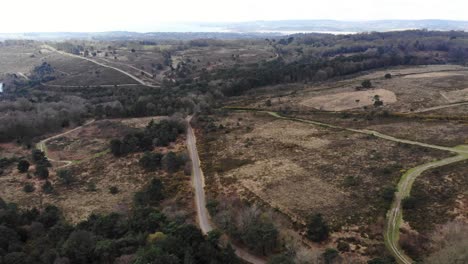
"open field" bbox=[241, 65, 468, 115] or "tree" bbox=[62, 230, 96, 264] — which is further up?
"open field" bbox=[241, 65, 468, 115]

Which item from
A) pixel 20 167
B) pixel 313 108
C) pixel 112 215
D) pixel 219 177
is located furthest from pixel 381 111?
pixel 20 167

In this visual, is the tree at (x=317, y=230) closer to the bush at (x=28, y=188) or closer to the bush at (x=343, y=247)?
the bush at (x=343, y=247)

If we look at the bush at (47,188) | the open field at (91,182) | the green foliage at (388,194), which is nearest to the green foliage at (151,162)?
the open field at (91,182)

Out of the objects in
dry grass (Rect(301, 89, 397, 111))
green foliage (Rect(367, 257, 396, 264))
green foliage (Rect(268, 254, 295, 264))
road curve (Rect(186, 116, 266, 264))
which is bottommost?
road curve (Rect(186, 116, 266, 264))

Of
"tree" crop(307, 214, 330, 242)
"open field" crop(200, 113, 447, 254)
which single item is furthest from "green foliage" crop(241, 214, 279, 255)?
"open field" crop(200, 113, 447, 254)

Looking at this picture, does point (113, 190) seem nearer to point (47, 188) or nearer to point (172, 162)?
point (47, 188)

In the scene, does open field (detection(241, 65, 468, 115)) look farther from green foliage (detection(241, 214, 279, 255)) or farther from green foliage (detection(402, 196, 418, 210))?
green foliage (detection(241, 214, 279, 255))

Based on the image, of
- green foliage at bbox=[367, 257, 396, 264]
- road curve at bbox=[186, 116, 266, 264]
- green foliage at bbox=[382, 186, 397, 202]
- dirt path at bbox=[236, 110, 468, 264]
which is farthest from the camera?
green foliage at bbox=[382, 186, 397, 202]

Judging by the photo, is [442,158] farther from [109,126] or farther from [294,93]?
[109,126]
